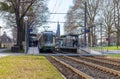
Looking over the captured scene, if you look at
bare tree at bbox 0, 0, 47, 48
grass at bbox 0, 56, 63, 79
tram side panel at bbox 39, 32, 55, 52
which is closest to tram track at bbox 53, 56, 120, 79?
grass at bbox 0, 56, 63, 79

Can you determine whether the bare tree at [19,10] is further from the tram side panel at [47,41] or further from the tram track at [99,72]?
the tram track at [99,72]

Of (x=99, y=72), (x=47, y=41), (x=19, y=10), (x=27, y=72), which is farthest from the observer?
(x=19, y=10)

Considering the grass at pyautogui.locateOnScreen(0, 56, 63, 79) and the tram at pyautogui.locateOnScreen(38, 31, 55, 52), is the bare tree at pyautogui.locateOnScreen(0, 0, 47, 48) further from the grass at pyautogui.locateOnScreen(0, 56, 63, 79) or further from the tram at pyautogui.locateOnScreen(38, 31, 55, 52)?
the grass at pyautogui.locateOnScreen(0, 56, 63, 79)

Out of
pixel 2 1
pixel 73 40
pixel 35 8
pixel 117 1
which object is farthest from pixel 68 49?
pixel 117 1

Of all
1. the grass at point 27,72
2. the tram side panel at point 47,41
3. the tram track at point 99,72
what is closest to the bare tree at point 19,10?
the tram side panel at point 47,41

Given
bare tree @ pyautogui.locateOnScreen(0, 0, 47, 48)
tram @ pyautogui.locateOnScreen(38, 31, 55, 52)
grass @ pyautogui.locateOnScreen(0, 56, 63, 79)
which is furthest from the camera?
bare tree @ pyautogui.locateOnScreen(0, 0, 47, 48)

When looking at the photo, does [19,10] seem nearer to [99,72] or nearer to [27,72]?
[99,72]

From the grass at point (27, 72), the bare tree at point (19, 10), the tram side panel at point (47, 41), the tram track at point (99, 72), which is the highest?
the bare tree at point (19, 10)

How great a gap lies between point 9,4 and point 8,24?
20.4 m

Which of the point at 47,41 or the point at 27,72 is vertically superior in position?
the point at 47,41

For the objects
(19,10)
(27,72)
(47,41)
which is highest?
(19,10)

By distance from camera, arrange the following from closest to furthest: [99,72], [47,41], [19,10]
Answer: [99,72] < [47,41] < [19,10]

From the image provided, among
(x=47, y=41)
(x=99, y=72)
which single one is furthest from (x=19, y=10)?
(x=99, y=72)

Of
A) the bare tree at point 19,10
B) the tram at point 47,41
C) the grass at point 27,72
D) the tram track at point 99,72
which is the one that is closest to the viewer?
the grass at point 27,72
